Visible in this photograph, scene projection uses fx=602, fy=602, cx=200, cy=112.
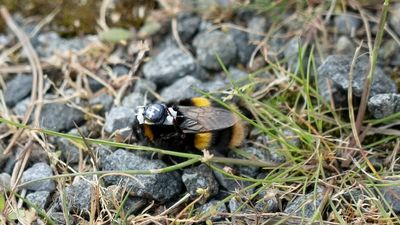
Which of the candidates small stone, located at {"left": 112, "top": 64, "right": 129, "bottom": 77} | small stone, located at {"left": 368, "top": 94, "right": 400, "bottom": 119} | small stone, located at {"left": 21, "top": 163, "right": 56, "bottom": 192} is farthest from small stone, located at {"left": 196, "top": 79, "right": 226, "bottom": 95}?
small stone, located at {"left": 21, "top": 163, "right": 56, "bottom": 192}

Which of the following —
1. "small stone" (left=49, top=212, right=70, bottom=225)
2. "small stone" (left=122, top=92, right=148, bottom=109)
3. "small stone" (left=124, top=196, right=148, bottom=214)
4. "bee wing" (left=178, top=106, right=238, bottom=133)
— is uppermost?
"bee wing" (left=178, top=106, right=238, bottom=133)

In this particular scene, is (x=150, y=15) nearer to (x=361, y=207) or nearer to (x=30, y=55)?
(x=30, y=55)

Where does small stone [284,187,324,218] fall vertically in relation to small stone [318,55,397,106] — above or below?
below

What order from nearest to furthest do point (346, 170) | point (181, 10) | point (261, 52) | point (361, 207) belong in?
point (361, 207)
point (346, 170)
point (261, 52)
point (181, 10)

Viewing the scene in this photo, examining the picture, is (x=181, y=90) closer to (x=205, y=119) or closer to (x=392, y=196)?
(x=205, y=119)

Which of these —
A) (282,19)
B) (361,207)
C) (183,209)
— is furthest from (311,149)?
(282,19)

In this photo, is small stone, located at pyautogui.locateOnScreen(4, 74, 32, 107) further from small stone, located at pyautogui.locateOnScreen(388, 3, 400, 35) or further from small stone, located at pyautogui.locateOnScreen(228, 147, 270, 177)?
small stone, located at pyautogui.locateOnScreen(388, 3, 400, 35)

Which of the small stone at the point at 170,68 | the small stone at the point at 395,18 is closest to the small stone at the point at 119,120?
the small stone at the point at 170,68

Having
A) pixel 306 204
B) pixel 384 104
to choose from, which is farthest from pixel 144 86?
pixel 384 104
